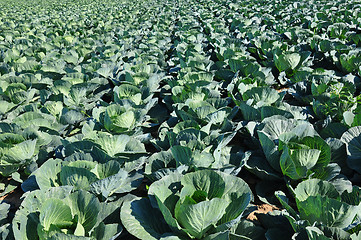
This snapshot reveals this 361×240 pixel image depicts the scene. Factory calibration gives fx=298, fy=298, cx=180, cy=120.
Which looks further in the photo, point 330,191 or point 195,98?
point 195,98

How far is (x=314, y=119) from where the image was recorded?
3850 millimetres

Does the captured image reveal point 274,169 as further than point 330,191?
Yes

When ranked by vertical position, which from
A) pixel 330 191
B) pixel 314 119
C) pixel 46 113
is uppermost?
pixel 46 113

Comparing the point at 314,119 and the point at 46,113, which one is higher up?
the point at 46,113

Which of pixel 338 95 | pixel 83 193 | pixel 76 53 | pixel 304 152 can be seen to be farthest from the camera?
pixel 76 53

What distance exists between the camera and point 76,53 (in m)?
6.65

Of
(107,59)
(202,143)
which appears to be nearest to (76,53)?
(107,59)

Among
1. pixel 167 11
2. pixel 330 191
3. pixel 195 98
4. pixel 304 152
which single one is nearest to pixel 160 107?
pixel 195 98

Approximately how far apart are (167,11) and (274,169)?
14.0 metres

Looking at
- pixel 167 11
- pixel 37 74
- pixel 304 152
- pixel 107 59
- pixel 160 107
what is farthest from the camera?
pixel 167 11

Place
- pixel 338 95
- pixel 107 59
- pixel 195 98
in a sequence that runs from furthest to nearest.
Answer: pixel 107 59
pixel 195 98
pixel 338 95

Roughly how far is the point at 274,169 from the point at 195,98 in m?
1.49

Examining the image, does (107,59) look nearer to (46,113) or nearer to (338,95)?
(46,113)

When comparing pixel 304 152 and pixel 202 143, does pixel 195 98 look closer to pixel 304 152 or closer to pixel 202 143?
pixel 202 143
